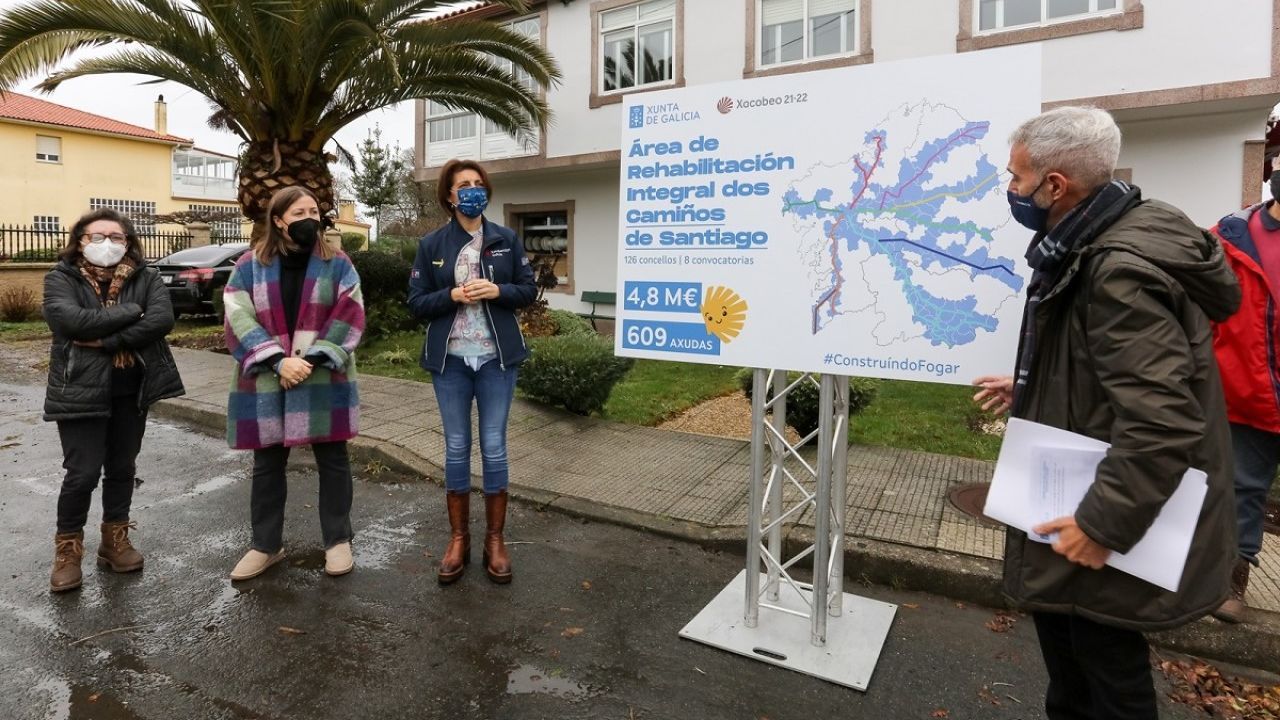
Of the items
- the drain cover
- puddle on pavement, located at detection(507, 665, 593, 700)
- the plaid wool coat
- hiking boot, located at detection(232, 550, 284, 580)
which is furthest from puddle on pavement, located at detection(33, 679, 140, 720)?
the drain cover

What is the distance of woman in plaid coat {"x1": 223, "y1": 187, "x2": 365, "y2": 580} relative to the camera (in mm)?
3477

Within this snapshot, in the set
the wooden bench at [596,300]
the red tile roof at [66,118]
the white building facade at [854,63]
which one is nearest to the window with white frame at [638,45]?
the white building facade at [854,63]

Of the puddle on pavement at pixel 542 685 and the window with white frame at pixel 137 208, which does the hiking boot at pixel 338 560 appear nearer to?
the puddle on pavement at pixel 542 685

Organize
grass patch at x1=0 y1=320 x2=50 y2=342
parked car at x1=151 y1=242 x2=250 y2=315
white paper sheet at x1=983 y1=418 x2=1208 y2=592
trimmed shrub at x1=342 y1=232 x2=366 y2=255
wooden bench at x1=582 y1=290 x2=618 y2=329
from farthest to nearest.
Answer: wooden bench at x1=582 y1=290 x2=618 y2=329
trimmed shrub at x1=342 y1=232 x2=366 y2=255
parked car at x1=151 y1=242 x2=250 y2=315
grass patch at x1=0 y1=320 x2=50 y2=342
white paper sheet at x1=983 y1=418 x2=1208 y2=592

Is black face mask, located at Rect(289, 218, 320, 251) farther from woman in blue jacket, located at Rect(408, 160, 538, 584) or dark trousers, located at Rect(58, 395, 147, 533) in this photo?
dark trousers, located at Rect(58, 395, 147, 533)

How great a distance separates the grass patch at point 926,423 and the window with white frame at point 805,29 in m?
6.38

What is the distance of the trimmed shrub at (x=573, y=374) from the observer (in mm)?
6633

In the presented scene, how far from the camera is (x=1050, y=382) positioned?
189 cm

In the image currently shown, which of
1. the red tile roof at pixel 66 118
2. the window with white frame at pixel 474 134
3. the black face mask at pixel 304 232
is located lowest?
the black face mask at pixel 304 232

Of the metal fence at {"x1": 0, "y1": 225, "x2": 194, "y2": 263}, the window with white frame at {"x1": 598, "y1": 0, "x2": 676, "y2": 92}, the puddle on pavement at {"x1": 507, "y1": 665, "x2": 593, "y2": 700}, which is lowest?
the puddle on pavement at {"x1": 507, "y1": 665, "x2": 593, "y2": 700}

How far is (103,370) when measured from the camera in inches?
138

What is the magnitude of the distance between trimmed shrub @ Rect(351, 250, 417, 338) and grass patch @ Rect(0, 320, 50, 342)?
19.7 feet

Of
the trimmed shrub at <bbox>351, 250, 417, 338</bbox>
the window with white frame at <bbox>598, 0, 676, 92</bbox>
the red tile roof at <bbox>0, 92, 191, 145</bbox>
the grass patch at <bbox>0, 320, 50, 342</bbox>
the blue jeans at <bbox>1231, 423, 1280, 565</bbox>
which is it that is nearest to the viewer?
the blue jeans at <bbox>1231, 423, 1280, 565</bbox>

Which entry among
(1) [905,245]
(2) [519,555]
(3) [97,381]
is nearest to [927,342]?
(1) [905,245]
